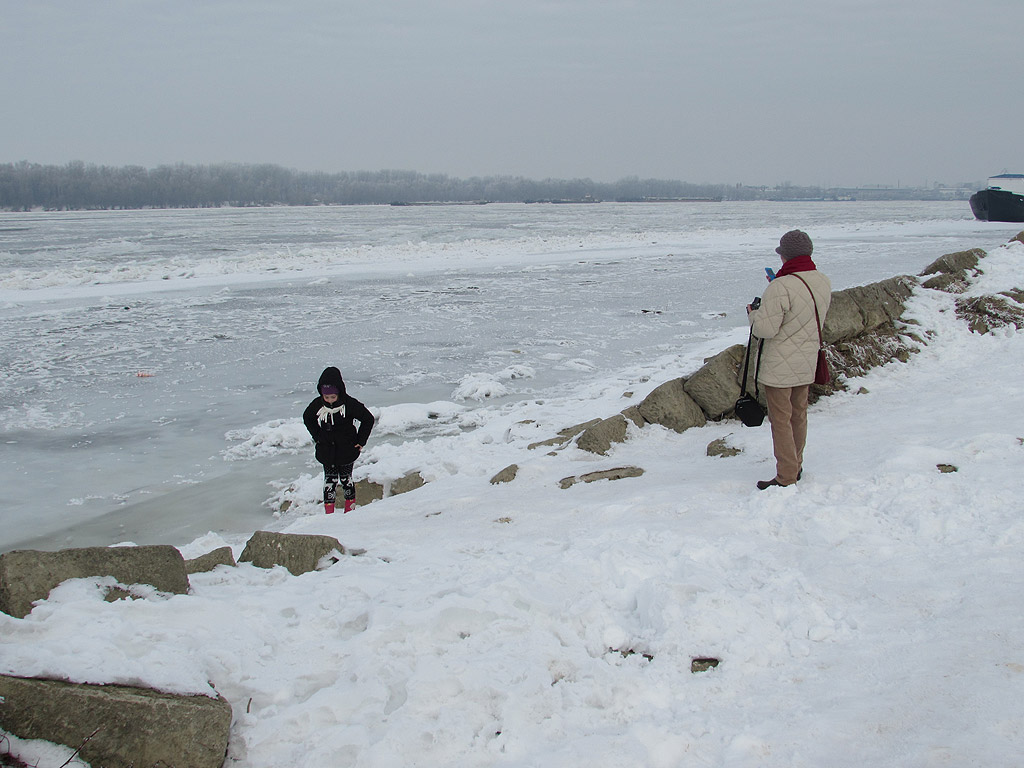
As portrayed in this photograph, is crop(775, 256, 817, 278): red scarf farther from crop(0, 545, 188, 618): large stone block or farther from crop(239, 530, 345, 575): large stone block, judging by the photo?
crop(0, 545, 188, 618): large stone block

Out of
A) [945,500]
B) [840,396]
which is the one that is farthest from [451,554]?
[840,396]

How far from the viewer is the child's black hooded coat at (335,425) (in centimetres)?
617

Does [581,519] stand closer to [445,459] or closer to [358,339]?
[445,459]

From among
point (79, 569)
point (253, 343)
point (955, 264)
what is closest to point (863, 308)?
point (955, 264)

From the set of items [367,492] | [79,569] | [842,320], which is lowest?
[367,492]

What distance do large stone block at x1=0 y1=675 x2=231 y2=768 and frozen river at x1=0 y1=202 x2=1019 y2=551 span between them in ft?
11.8

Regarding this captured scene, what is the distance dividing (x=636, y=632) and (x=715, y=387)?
174 inches

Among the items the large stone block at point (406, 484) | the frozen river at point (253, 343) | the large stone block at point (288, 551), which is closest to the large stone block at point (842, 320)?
the frozen river at point (253, 343)

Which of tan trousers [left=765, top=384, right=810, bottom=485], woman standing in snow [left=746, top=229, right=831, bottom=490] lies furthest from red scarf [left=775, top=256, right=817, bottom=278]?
tan trousers [left=765, top=384, right=810, bottom=485]

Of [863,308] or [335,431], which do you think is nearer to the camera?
[335,431]

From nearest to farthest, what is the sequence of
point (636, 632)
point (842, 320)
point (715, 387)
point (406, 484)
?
point (636, 632)
point (406, 484)
point (715, 387)
point (842, 320)

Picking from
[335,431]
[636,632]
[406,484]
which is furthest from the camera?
[406,484]

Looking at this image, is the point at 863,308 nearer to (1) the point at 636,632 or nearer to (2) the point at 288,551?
(1) the point at 636,632

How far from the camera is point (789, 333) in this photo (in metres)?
4.59
